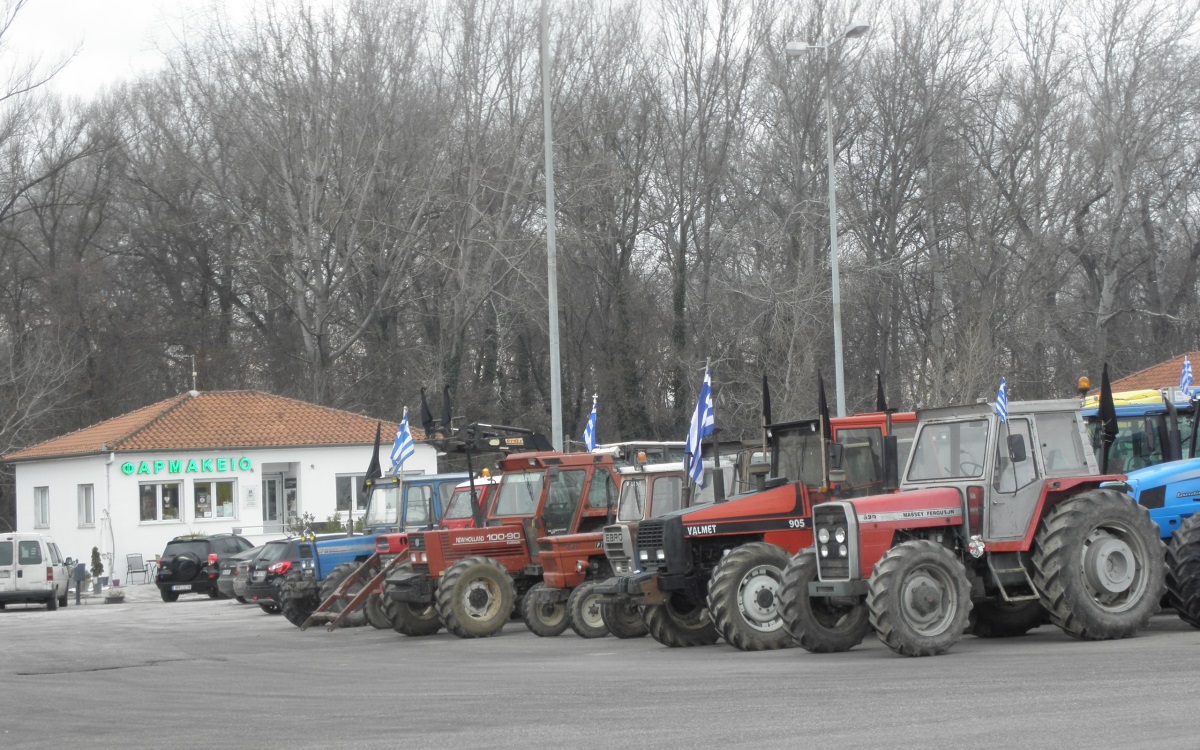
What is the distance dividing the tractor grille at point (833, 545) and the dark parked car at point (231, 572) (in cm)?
1931

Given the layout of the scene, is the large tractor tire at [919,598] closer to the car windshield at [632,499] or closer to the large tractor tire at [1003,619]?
the large tractor tire at [1003,619]

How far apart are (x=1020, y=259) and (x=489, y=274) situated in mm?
16879

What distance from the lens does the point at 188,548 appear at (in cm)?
3850

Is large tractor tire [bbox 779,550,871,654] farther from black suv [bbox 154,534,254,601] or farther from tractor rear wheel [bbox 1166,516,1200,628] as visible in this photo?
black suv [bbox 154,534,254,601]

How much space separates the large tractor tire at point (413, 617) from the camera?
874 inches

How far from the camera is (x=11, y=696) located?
15383 millimetres

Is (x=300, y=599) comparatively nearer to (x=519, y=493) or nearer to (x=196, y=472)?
(x=519, y=493)

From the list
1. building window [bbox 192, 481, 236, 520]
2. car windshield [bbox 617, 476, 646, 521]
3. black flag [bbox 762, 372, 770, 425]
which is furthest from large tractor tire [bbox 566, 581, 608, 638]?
building window [bbox 192, 481, 236, 520]

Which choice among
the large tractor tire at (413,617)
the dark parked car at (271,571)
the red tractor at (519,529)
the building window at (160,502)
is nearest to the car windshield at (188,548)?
the building window at (160,502)

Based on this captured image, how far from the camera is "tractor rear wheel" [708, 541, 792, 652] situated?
16.3m

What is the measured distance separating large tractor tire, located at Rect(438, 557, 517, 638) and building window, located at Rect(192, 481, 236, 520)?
27019 mm

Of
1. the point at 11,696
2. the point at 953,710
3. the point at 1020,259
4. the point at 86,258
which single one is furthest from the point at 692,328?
the point at 953,710

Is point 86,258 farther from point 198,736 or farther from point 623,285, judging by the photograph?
point 198,736

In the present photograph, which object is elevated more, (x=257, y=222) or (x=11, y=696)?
(x=257, y=222)
